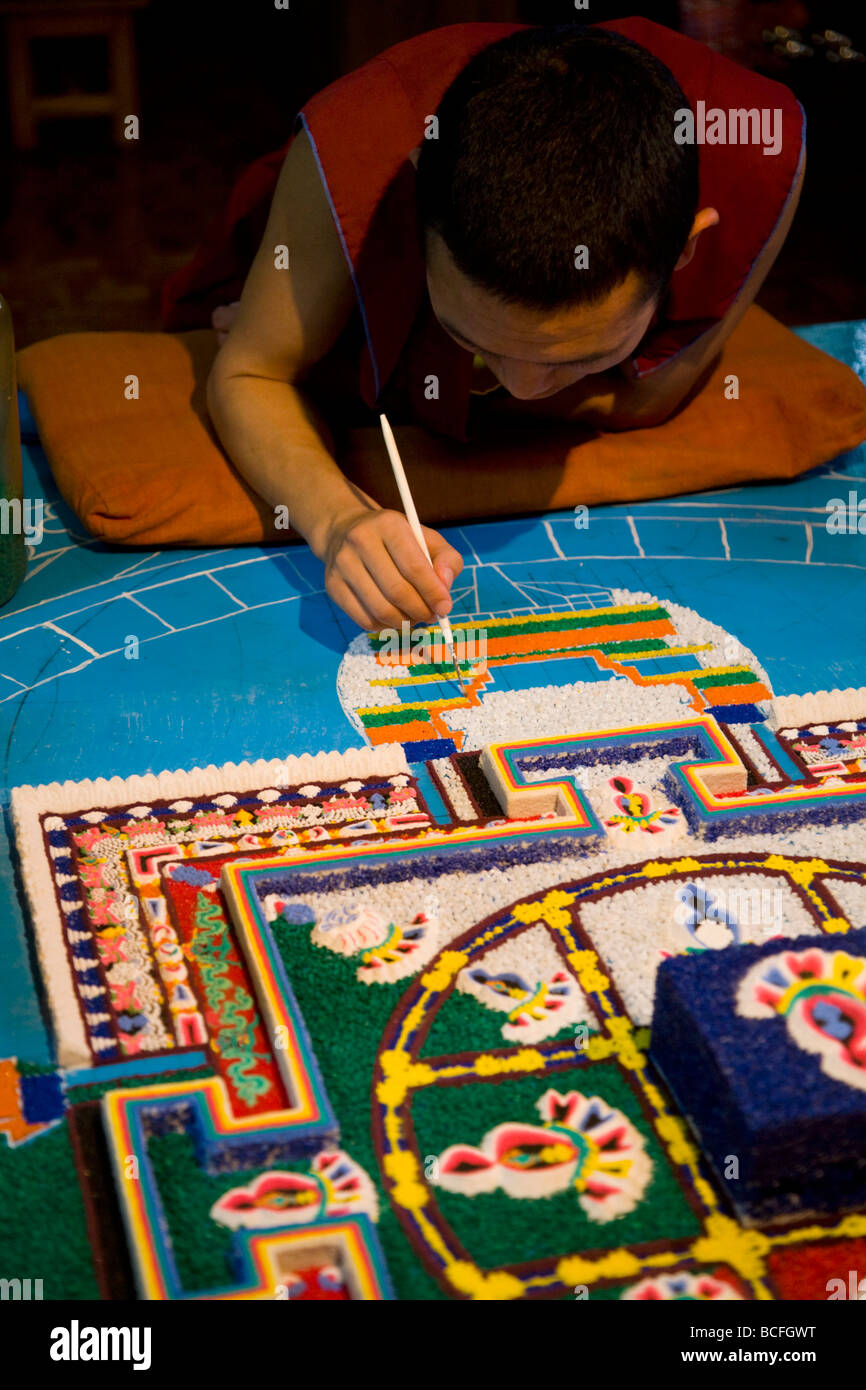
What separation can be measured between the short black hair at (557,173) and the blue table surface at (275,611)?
1.80 feet

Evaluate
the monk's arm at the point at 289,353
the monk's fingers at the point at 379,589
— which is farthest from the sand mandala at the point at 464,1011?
the monk's arm at the point at 289,353

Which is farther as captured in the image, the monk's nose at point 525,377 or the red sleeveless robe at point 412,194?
the red sleeveless robe at point 412,194

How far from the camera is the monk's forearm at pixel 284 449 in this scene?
1.80 meters

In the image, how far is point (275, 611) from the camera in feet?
6.26

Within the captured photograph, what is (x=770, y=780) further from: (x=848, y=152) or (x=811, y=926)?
(x=848, y=152)

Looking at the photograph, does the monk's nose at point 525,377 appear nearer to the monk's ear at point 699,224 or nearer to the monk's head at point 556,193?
the monk's head at point 556,193

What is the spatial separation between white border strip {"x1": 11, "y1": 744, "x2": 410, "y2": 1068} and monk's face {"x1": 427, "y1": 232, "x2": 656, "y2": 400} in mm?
425

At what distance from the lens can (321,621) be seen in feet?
6.21

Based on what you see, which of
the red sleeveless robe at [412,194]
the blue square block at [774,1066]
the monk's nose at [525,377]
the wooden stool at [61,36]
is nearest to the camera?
the blue square block at [774,1066]

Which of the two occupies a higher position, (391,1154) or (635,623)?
(635,623)

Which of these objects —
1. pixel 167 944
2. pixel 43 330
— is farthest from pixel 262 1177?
pixel 43 330

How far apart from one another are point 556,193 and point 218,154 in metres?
3.02

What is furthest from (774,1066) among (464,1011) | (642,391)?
(642,391)

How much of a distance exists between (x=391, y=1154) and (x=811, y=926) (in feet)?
1.48
